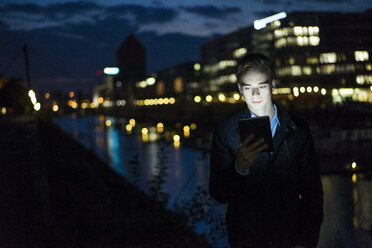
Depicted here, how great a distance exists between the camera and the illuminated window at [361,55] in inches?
246

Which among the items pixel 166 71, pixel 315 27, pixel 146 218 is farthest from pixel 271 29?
pixel 166 71


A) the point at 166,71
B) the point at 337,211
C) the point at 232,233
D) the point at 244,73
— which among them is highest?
the point at 166,71

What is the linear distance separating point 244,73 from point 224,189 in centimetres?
79

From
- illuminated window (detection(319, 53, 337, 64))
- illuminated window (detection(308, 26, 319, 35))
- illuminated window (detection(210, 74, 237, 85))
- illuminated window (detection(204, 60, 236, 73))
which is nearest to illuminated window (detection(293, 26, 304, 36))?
illuminated window (detection(308, 26, 319, 35))

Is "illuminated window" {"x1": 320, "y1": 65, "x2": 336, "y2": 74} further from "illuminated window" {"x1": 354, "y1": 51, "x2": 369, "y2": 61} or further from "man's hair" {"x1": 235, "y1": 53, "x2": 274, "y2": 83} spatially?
"man's hair" {"x1": 235, "y1": 53, "x2": 274, "y2": 83}

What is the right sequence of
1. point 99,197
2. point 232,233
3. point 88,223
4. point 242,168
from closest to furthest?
point 242,168
point 232,233
point 88,223
point 99,197

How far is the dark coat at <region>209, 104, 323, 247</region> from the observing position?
8.64 ft

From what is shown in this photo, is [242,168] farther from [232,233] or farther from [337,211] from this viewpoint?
[337,211]

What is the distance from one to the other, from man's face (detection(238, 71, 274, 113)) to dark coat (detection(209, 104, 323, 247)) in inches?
4.4

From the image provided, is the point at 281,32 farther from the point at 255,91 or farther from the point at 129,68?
the point at 129,68

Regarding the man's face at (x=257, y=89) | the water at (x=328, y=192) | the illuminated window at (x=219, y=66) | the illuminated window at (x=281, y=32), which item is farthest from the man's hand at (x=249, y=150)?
the illuminated window at (x=219, y=66)

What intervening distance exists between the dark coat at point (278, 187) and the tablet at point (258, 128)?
0.16 m

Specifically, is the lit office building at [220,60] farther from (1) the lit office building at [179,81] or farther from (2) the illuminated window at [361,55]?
(2) the illuminated window at [361,55]

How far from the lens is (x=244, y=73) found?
263 centimetres
